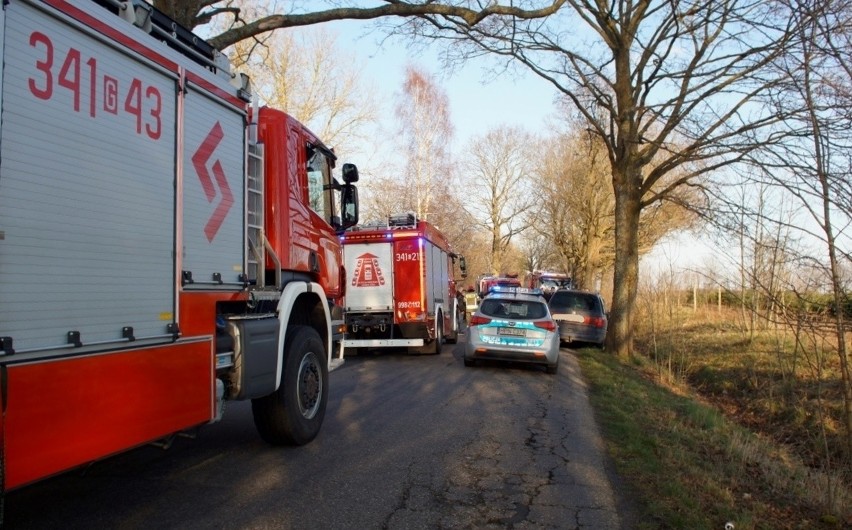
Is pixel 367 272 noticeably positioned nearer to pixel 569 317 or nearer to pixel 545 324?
pixel 545 324

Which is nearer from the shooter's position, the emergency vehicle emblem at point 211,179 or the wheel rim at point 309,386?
the emergency vehicle emblem at point 211,179

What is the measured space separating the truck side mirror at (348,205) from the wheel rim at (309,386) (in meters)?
1.98

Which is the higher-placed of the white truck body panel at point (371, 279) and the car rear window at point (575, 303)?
the white truck body panel at point (371, 279)

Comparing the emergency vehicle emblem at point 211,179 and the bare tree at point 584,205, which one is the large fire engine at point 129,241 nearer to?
the emergency vehicle emblem at point 211,179

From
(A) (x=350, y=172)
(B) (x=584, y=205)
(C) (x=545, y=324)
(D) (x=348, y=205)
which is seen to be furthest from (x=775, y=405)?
(B) (x=584, y=205)

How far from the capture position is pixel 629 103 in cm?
1697

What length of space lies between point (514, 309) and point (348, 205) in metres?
5.92

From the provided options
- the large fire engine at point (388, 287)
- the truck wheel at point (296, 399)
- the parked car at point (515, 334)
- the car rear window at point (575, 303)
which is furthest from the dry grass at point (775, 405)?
the large fire engine at point (388, 287)

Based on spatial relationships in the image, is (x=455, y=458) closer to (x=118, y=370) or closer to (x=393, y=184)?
(x=118, y=370)

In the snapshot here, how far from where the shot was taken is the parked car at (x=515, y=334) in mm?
12648

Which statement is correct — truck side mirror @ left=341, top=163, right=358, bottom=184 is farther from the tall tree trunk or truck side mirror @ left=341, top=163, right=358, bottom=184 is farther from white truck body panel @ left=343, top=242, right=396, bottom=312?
the tall tree trunk

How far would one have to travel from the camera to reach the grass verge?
16.1 ft

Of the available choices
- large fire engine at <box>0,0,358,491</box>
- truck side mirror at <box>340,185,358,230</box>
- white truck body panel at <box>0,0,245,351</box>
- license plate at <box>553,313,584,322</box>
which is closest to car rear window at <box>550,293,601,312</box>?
license plate at <box>553,313,584,322</box>

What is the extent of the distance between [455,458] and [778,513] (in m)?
2.73
